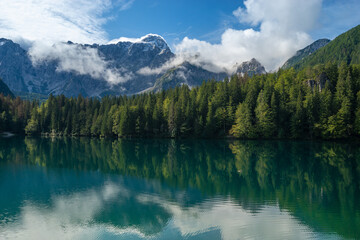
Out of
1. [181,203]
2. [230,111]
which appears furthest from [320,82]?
→ [181,203]

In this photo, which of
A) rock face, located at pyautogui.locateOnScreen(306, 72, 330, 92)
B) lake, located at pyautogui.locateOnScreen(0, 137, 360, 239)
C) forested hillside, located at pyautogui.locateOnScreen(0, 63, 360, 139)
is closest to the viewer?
lake, located at pyautogui.locateOnScreen(0, 137, 360, 239)

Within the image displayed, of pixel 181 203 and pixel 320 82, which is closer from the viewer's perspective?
pixel 181 203

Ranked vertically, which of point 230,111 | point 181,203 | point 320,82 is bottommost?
point 181,203

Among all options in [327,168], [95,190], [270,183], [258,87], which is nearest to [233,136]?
[258,87]

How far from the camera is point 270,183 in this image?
1110 inches

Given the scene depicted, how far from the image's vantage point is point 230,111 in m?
106

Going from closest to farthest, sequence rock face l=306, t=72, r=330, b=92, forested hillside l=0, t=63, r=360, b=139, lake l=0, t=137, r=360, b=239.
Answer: lake l=0, t=137, r=360, b=239
forested hillside l=0, t=63, r=360, b=139
rock face l=306, t=72, r=330, b=92

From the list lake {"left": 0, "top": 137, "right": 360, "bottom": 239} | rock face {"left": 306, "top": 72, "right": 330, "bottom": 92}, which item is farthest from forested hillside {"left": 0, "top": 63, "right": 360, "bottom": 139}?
lake {"left": 0, "top": 137, "right": 360, "bottom": 239}

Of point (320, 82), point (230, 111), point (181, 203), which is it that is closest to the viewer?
point (181, 203)

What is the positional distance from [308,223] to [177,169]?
2182 cm

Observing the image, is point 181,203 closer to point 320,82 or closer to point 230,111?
point 230,111

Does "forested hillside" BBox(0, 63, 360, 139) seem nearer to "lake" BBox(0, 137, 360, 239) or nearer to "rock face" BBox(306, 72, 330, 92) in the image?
"rock face" BBox(306, 72, 330, 92)

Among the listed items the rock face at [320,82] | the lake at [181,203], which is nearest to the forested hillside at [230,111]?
the rock face at [320,82]

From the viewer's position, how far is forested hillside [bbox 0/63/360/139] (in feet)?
283
